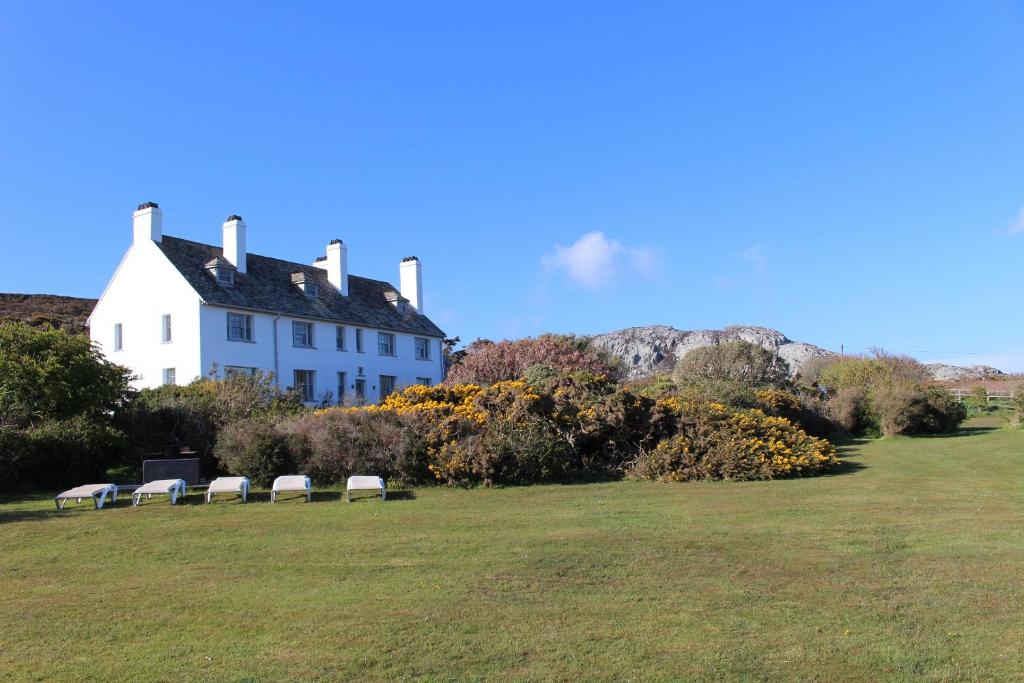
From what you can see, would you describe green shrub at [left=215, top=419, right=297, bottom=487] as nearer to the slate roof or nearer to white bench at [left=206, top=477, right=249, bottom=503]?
white bench at [left=206, top=477, right=249, bottom=503]

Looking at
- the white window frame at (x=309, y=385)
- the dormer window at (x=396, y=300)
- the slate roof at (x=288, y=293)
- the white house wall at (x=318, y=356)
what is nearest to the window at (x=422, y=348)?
the white house wall at (x=318, y=356)

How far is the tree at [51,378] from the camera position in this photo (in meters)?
17.3

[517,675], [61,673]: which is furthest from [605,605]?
[61,673]

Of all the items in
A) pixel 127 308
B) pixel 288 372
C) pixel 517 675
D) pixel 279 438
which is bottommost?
pixel 517 675

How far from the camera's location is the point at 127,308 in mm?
33125

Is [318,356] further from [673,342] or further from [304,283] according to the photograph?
[673,342]

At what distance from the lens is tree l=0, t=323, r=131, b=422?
56.7 ft

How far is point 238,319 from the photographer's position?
106 feet

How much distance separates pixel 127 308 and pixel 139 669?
30765 mm

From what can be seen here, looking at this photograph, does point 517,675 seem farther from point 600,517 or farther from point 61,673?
point 600,517

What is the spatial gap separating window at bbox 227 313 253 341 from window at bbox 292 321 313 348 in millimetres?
2450

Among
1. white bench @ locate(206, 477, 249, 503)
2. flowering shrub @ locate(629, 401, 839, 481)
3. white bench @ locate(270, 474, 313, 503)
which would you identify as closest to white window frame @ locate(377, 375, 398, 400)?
flowering shrub @ locate(629, 401, 839, 481)

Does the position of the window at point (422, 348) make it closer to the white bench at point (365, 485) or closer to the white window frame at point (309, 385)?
the white window frame at point (309, 385)

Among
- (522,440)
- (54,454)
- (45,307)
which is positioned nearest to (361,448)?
(522,440)
